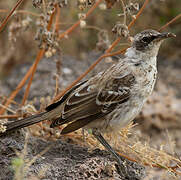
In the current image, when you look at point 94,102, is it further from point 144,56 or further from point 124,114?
point 144,56

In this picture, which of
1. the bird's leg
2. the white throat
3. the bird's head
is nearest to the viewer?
the bird's leg

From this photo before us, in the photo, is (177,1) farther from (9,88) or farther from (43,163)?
(43,163)

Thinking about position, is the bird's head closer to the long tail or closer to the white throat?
the white throat

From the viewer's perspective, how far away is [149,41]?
457 cm

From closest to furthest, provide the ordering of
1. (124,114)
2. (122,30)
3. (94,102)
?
(122,30) → (124,114) → (94,102)

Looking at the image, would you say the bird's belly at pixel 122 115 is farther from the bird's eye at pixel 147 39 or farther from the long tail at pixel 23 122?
the bird's eye at pixel 147 39

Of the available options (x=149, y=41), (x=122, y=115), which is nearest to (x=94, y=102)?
(x=122, y=115)

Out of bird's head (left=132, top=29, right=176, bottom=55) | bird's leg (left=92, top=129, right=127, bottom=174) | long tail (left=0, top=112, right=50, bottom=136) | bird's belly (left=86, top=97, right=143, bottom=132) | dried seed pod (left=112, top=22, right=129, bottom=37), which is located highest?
dried seed pod (left=112, top=22, right=129, bottom=37)

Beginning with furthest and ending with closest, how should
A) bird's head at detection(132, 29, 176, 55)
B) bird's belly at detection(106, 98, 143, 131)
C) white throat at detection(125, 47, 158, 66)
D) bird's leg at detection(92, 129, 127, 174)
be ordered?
white throat at detection(125, 47, 158, 66) < bird's head at detection(132, 29, 176, 55) < bird's belly at detection(106, 98, 143, 131) < bird's leg at detection(92, 129, 127, 174)

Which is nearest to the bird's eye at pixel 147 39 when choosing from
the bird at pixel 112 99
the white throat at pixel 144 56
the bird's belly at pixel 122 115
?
the bird at pixel 112 99

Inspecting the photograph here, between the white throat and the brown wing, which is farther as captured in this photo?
the white throat

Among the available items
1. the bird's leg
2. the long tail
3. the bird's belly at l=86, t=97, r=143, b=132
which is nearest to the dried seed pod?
the bird's belly at l=86, t=97, r=143, b=132

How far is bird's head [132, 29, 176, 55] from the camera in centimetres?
450

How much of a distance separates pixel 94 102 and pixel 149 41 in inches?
40.3
